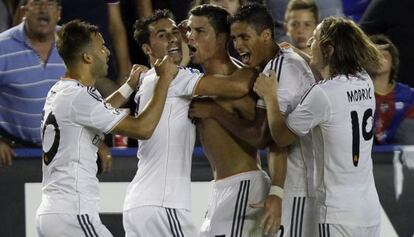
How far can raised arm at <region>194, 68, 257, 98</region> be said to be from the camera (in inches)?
262

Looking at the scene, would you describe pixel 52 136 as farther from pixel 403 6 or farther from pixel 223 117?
pixel 403 6

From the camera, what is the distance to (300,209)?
22.2 feet

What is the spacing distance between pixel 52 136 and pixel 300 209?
1360 millimetres

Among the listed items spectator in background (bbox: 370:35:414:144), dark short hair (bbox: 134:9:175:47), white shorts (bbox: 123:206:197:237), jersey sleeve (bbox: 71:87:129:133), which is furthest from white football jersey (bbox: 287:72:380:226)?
spectator in background (bbox: 370:35:414:144)

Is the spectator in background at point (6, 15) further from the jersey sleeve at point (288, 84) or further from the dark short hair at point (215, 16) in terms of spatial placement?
the jersey sleeve at point (288, 84)

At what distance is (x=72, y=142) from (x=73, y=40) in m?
0.53

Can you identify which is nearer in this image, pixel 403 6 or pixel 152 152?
pixel 152 152

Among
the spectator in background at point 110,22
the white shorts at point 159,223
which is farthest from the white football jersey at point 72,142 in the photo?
the spectator in background at point 110,22

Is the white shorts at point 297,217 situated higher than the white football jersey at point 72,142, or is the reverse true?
the white football jersey at point 72,142

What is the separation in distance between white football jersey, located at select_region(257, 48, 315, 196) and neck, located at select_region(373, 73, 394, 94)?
1.72 meters

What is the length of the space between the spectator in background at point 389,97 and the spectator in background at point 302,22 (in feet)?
1.39

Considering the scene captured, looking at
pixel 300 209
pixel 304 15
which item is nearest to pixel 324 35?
pixel 300 209

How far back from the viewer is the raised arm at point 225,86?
21.9ft

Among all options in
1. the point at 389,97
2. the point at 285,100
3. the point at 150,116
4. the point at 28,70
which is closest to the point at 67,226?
the point at 150,116
